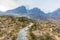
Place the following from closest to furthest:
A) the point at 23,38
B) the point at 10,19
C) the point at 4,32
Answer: the point at 23,38
the point at 4,32
the point at 10,19

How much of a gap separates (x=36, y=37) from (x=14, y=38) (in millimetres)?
13188

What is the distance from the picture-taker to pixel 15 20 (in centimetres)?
16125

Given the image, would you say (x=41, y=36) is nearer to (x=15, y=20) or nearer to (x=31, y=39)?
(x=31, y=39)

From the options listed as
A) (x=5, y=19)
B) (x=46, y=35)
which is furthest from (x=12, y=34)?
(x=5, y=19)

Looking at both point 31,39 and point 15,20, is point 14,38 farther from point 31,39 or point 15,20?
point 15,20

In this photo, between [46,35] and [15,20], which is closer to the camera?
[46,35]

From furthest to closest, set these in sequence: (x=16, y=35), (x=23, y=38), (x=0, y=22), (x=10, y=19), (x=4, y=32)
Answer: (x=10, y=19) → (x=0, y=22) → (x=4, y=32) → (x=16, y=35) → (x=23, y=38)

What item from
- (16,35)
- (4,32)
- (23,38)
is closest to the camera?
(23,38)

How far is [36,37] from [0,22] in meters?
58.4

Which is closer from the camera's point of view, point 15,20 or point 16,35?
point 16,35

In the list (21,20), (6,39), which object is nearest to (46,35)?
(6,39)

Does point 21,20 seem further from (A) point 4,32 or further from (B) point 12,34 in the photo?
(B) point 12,34

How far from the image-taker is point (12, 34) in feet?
373

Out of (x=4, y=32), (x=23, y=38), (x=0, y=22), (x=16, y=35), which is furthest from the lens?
(x=0, y=22)
